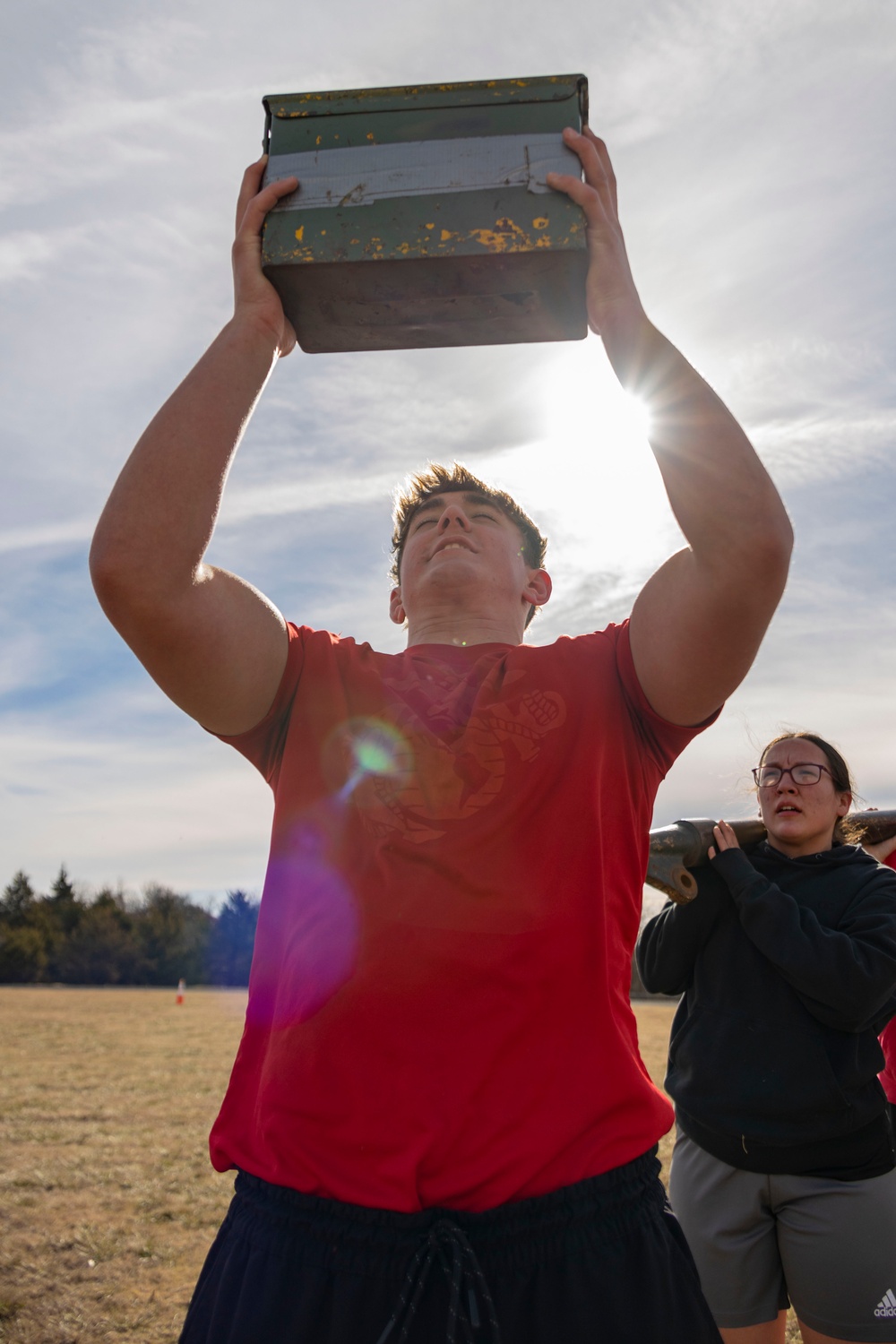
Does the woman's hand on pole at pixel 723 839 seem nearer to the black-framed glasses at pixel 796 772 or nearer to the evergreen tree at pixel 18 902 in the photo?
the black-framed glasses at pixel 796 772

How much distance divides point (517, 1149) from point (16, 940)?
60.2m

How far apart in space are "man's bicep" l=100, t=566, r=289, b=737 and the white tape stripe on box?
30.6 inches

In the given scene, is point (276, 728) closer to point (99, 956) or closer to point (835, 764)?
point (835, 764)

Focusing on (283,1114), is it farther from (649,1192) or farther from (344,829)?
(649,1192)

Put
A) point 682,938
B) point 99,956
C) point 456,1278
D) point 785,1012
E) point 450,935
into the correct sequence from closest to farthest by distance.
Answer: point 456,1278 < point 450,935 < point 785,1012 < point 682,938 < point 99,956

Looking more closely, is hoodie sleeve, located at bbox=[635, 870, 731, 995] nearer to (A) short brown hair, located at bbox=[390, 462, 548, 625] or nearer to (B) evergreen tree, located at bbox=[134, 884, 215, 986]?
(A) short brown hair, located at bbox=[390, 462, 548, 625]

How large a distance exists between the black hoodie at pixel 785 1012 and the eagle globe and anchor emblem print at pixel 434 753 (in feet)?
5.34

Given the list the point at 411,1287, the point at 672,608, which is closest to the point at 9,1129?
the point at 411,1287

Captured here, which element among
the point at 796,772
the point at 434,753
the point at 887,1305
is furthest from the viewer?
the point at 796,772

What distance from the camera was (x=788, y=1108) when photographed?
2.77 meters

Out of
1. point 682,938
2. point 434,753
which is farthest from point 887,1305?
point 434,753

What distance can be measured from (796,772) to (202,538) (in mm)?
2649

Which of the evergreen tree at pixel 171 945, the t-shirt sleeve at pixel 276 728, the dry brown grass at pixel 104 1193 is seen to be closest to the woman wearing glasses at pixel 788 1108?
the t-shirt sleeve at pixel 276 728

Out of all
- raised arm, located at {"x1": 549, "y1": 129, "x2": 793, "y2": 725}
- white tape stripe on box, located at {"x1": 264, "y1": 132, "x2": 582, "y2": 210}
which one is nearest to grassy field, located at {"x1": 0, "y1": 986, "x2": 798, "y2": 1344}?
raised arm, located at {"x1": 549, "y1": 129, "x2": 793, "y2": 725}
